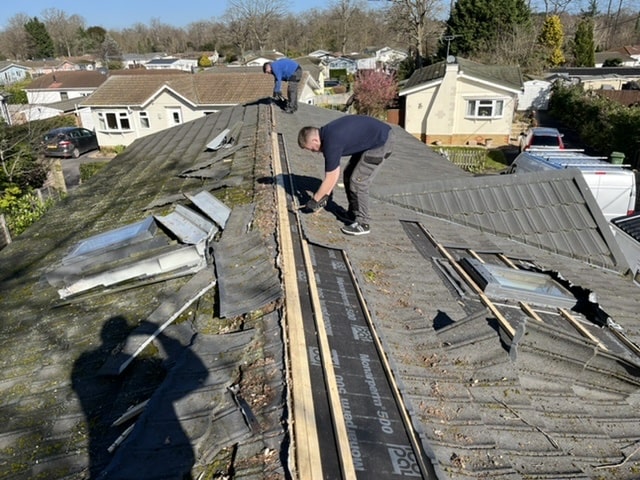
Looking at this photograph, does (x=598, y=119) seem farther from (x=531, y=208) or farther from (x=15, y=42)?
(x=15, y=42)

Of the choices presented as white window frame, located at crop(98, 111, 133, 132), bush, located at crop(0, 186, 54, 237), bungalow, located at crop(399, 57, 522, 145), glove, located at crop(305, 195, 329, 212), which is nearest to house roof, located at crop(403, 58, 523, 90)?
bungalow, located at crop(399, 57, 522, 145)

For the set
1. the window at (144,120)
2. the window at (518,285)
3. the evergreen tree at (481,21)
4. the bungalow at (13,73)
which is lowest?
the window at (144,120)

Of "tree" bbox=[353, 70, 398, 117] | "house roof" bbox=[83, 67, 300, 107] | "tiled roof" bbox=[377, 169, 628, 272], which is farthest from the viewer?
"tree" bbox=[353, 70, 398, 117]

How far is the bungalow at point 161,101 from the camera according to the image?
2800 centimetres

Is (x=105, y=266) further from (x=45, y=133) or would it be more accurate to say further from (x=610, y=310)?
(x=45, y=133)

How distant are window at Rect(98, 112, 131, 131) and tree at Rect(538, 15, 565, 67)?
40.7 meters

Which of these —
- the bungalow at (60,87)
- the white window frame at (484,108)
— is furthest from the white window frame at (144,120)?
the bungalow at (60,87)

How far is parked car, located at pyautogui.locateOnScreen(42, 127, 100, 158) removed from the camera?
26.7 metres

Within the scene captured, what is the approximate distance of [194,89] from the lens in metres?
28.8

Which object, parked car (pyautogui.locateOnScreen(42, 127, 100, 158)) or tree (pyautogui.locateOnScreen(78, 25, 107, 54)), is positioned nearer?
parked car (pyautogui.locateOnScreen(42, 127, 100, 158))

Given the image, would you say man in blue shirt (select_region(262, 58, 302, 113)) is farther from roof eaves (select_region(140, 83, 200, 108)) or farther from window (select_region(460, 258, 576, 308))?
roof eaves (select_region(140, 83, 200, 108))

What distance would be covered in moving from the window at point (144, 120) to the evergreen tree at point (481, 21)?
83.4 feet

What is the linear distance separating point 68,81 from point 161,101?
26001 mm

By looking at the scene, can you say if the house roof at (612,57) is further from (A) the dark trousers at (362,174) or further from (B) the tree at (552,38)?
(A) the dark trousers at (362,174)
